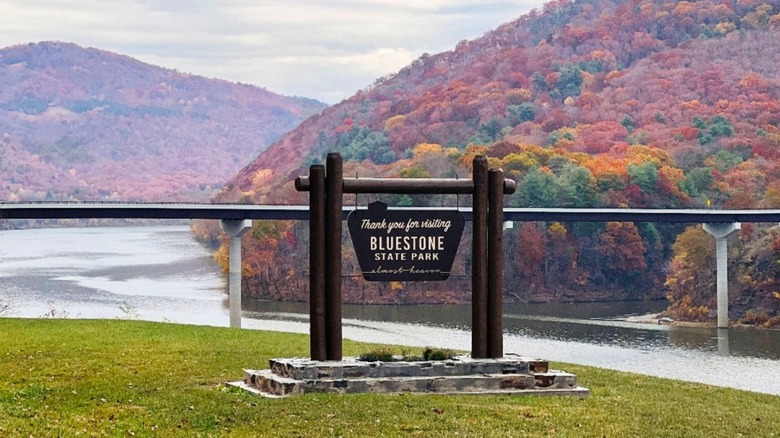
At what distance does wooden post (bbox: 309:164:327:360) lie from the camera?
79.6 feet

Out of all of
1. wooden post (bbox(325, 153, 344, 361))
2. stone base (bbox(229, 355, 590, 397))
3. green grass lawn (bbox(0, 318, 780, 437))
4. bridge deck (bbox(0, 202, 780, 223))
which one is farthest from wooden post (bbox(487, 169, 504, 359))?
bridge deck (bbox(0, 202, 780, 223))

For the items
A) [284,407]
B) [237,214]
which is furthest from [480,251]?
[237,214]

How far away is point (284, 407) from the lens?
68.5 feet

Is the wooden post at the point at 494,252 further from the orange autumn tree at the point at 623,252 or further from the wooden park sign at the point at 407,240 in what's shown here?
the orange autumn tree at the point at 623,252

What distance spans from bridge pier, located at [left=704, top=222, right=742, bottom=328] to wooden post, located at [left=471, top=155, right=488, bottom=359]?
66.7 m

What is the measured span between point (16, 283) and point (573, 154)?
54514mm

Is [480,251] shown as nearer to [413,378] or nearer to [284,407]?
[413,378]

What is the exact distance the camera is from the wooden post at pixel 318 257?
79.6ft

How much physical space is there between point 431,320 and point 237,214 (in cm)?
1411

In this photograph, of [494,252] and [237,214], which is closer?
[494,252]

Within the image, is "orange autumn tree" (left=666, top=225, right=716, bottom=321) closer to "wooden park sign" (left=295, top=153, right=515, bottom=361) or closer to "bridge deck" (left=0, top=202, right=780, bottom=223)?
"bridge deck" (left=0, top=202, right=780, bottom=223)

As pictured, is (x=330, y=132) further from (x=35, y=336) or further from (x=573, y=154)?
(x=35, y=336)

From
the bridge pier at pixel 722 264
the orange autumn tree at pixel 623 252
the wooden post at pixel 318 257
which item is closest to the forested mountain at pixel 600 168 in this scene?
the orange autumn tree at pixel 623 252

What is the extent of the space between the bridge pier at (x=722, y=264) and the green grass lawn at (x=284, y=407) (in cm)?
6246
